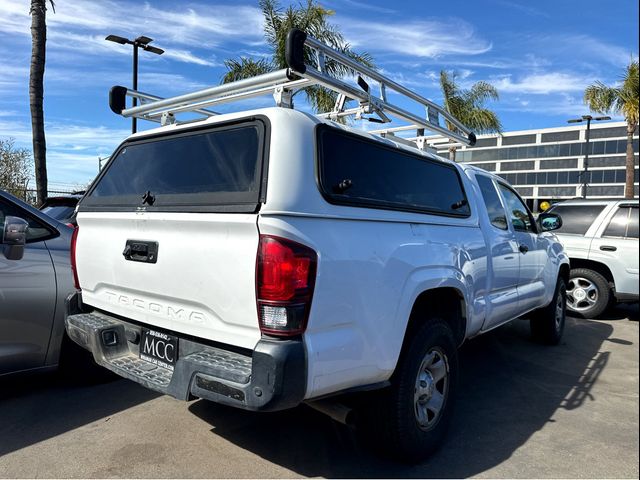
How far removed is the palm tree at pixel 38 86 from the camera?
9.79 m

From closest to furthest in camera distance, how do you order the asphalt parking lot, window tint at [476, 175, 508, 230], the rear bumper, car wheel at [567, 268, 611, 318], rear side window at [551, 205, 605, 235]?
1. the rear bumper
2. the asphalt parking lot
3. window tint at [476, 175, 508, 230]
4. car wheel at [567, 268, 611, 318]
5. rear side window at [551, 205, 605, 235]

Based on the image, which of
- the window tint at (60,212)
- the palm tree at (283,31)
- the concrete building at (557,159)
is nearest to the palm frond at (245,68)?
the palm tree at (283,31)

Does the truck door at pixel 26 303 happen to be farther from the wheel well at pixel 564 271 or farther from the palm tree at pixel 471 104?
the palm tree at pixel 471 104

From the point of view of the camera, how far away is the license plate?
2.78 meters

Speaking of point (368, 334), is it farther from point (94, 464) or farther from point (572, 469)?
point (94, 464)

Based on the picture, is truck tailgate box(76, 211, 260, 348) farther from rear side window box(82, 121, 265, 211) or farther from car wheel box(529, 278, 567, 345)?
car wheel box(529, 278, 567, 345)

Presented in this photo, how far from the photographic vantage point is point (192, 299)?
2621 mm

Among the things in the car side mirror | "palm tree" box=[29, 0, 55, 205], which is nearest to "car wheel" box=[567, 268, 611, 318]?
the car side mirror

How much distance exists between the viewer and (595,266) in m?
7.66

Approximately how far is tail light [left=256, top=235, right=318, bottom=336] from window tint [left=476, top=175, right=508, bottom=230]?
2.50 m

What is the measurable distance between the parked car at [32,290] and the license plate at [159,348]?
47.3 inches

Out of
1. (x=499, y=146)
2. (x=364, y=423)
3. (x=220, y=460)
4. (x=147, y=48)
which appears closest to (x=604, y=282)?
(x=364, y=423)

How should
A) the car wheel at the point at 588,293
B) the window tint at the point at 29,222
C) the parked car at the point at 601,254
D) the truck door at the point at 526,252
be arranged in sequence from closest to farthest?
1. the window tint at the point at 29,222
2. the truck door at the point at 526,252
3. the parked car at the point at 601,254
4. the car wheel at the point at 588,293

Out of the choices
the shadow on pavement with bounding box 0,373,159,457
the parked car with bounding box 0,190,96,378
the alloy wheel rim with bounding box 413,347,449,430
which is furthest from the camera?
the parked car with bounding box 0,190,96,378
